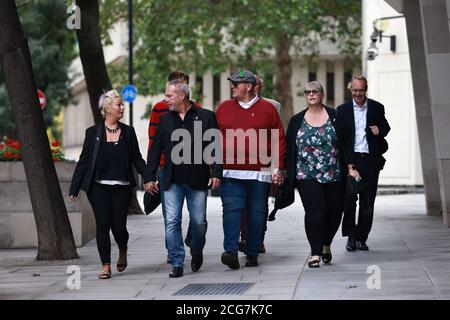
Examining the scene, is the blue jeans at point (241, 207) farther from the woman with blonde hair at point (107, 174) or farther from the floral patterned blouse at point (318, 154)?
the woman with blonde hair at point (107, 174)

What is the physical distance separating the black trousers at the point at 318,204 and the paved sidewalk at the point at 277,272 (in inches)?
11.7

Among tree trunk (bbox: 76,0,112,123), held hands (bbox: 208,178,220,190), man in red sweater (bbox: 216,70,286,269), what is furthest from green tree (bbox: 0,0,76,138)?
held hands (bbox: 208,178,220,190)

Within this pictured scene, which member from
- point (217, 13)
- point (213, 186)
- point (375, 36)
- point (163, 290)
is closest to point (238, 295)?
point (163, 290)

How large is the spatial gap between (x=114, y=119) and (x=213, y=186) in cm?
116

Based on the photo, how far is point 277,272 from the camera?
38.4 feet

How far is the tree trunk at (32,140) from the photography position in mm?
13688

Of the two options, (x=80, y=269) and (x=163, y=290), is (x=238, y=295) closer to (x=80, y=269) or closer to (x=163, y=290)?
(x=163, y=290)

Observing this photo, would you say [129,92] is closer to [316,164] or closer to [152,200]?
[152,200]

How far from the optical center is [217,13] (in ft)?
128

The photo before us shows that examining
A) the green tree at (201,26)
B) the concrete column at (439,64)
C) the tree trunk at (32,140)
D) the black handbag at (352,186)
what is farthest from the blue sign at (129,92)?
the black handbag at (352,186)

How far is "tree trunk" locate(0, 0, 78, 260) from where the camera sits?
13.7 metres

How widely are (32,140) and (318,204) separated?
11.5 ft

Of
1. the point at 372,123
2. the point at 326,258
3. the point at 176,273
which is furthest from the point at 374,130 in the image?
the point at 176,273

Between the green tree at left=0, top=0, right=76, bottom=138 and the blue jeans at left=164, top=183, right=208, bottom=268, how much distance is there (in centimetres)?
3320
